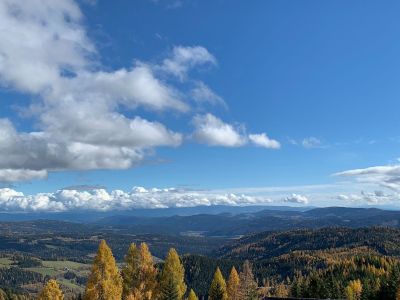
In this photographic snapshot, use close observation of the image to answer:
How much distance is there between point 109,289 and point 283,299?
3490 cm

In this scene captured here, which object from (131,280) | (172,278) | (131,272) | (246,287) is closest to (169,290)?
(172,278)

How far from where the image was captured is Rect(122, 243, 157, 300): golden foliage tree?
242 feet

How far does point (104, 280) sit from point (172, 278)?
68.2ft

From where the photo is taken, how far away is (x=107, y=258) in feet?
224

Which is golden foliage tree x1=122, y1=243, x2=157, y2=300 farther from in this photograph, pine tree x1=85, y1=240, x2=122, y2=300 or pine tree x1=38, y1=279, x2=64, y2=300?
pine tree x1=38, y1=279, x2=64, y2=300

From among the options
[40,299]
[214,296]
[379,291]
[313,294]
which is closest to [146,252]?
[40,299]

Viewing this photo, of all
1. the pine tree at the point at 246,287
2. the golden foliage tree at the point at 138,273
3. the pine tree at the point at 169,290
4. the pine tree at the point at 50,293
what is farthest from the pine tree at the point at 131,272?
the pine tree at the point at 246,287

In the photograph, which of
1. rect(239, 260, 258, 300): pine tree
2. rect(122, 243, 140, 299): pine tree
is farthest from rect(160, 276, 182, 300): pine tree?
rect(239, 260, 258, 300): pine tree

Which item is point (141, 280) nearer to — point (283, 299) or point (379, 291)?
point (283, 299)

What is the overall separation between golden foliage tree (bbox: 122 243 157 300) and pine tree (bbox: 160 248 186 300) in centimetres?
756

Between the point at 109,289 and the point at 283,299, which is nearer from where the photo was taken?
the point at 109,289

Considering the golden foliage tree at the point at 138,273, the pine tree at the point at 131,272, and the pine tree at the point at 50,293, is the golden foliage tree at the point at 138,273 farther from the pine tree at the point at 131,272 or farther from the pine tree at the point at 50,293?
the pine tree at the point at 50,293

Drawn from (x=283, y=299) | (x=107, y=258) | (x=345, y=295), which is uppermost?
(x=107, y=258)

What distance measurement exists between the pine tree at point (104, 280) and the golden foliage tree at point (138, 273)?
18.2 feet
